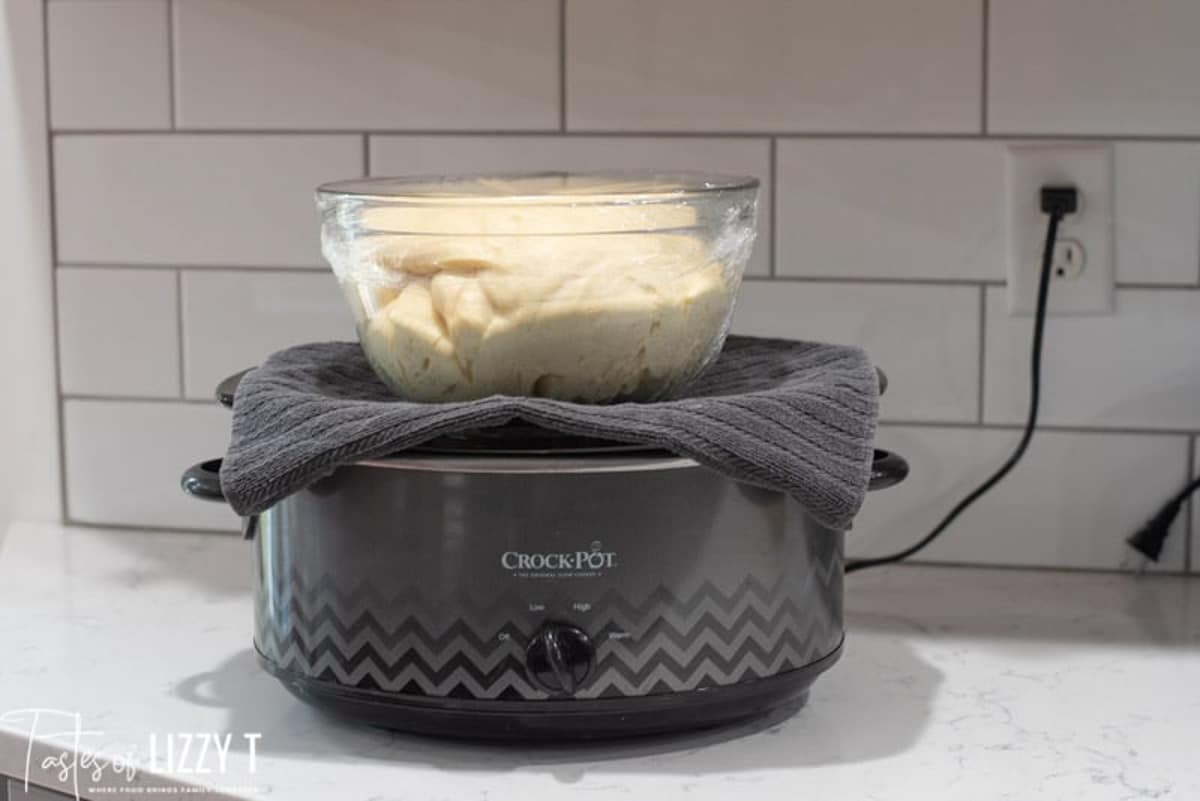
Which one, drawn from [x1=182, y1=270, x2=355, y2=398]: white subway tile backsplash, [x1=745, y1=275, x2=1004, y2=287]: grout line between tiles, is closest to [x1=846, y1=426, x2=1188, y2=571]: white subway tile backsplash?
[x1=745, y1=275, x2=1004, y2=287]: grout line between tiles

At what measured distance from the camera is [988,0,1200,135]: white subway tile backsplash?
1.15 m

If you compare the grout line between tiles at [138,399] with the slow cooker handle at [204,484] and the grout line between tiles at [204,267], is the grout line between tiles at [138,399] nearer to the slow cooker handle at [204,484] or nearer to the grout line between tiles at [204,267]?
the grout line between tiles at [204,267]

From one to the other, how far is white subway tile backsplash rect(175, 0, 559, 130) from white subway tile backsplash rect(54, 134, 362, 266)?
21 mm

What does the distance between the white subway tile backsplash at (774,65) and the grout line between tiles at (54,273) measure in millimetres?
412

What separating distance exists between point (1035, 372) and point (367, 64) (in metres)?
0.53

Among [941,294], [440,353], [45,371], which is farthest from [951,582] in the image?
[45,371]

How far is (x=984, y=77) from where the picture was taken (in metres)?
1.17

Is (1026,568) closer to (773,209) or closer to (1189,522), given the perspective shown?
(1189,522)

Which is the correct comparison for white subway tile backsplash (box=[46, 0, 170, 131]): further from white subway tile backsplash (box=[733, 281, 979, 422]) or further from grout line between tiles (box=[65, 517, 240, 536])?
white subway tile backsplash (box=[733, 281, 979, 422])

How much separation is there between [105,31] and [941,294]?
2.15 feet

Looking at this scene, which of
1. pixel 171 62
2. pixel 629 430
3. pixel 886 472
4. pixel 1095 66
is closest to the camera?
pixel 629 430

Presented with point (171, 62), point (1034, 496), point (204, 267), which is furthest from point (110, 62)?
point (1034, 496)

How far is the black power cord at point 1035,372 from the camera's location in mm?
1165

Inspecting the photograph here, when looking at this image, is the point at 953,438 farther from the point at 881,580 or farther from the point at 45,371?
the point at 45,371
